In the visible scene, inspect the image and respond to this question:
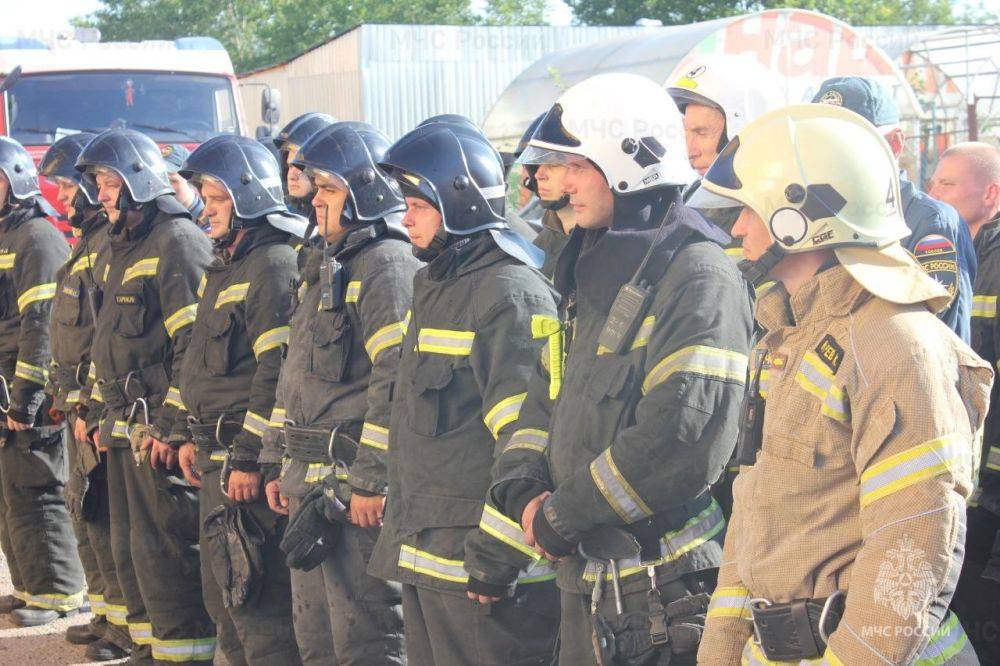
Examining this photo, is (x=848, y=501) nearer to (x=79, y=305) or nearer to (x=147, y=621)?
(x=147, y=621)

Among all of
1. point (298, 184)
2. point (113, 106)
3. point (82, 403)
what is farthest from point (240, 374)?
point (113, 106)

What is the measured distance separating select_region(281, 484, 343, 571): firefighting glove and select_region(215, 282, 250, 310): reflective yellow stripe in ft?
3.84

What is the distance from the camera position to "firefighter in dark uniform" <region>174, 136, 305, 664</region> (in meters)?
5.40

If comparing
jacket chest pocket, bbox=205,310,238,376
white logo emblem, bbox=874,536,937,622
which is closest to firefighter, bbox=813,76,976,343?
white logo emblem, bbox=874,536,937,622

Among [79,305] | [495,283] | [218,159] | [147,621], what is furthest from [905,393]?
[79,305]

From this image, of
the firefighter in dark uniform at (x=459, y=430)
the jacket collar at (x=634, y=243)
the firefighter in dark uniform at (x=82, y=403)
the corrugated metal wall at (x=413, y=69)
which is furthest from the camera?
the corrugated metal wall at (x=413, y=69)

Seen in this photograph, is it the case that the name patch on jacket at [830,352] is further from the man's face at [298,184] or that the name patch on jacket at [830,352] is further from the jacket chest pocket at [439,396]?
the man's face at [298,184]

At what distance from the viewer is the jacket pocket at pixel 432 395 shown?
409 centimetres

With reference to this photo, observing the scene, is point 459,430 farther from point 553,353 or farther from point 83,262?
point 83,262

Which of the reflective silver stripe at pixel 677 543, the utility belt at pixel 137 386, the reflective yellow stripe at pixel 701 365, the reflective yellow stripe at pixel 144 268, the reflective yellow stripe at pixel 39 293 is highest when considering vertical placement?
the reflective yellow stripe at pixel 701 365

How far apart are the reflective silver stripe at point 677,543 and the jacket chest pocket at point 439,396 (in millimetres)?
812

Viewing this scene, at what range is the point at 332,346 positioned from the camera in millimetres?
4836

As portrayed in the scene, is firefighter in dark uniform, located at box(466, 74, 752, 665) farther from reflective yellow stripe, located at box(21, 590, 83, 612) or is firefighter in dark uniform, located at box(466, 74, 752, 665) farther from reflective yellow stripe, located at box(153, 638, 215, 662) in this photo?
reflective yellow stripe, located at box(21, 590, 83, 612)

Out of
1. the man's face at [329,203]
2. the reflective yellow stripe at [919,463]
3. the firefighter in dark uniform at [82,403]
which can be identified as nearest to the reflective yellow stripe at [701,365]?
the reflective yellow stripe at [919,463]
